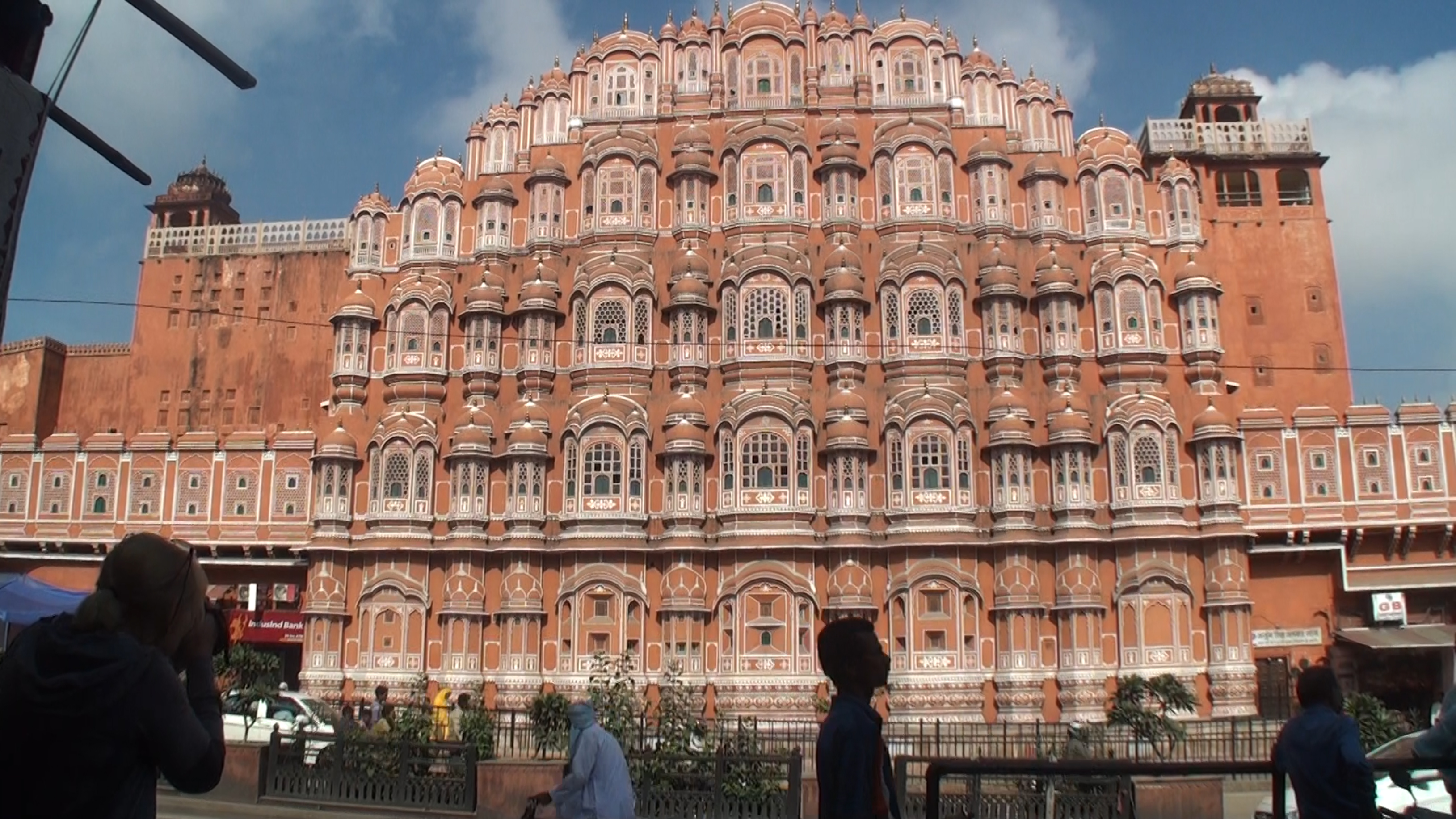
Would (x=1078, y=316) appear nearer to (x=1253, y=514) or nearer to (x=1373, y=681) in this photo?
(x=1253, y=514)

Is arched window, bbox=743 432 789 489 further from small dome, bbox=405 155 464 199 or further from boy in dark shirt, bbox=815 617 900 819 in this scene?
boy in dark shirt, bbox=815 617 900 819

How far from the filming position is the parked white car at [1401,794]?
23.4 ft

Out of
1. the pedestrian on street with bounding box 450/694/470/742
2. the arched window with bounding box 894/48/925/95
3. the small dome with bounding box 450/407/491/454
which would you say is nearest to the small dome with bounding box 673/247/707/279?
the small dome with bounding box 450/407/491/454

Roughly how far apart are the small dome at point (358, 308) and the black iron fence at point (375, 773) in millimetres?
18103

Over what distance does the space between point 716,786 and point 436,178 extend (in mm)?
24101

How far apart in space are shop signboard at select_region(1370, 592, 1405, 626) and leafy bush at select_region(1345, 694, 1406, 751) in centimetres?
900

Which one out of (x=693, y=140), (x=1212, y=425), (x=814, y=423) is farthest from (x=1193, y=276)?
(x=693, y=140)

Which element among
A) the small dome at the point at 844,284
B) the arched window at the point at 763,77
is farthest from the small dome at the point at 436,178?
the small dome at the point at 844,284

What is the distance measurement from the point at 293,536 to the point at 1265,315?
1127 inches

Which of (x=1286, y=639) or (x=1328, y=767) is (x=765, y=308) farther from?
(x=1328, y=767)

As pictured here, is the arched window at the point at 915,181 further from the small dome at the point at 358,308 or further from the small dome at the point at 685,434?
the small dome at the point at 358,308

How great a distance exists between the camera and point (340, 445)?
1252 inches

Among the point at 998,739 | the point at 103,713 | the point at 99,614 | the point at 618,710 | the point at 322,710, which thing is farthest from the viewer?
the point at 322,710

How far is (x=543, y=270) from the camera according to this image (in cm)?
3291
